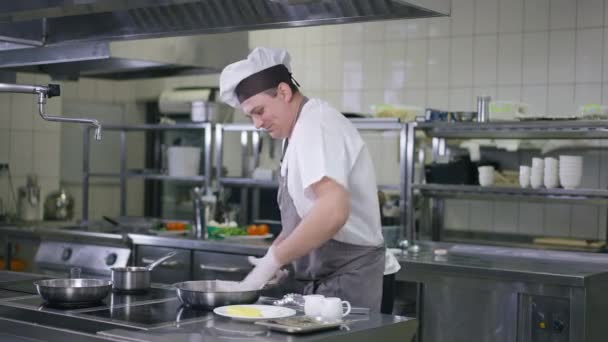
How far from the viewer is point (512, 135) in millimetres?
5266

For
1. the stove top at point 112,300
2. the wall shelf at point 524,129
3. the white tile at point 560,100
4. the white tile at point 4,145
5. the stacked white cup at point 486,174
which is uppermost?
the white tile at point 560,100

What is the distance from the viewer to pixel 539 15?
238 inches

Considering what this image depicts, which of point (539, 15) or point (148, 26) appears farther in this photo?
point (539, 15)

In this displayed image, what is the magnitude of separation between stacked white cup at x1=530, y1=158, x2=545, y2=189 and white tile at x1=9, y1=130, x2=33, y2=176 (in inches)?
160

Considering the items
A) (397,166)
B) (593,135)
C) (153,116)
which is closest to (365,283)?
(593,135)

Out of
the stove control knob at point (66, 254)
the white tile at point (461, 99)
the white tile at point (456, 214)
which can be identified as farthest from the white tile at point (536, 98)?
the stove control knob at point (66, 254)

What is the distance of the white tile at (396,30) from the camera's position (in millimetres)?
6660

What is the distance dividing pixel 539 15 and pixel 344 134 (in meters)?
3.55

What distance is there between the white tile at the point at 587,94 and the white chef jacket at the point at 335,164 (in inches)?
125

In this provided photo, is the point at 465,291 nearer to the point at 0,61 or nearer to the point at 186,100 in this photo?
the point at 0,61

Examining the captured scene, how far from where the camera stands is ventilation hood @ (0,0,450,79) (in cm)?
293

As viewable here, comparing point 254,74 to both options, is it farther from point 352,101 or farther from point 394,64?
point 352,101

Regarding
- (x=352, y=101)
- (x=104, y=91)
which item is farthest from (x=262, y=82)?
(x=104, y=91)

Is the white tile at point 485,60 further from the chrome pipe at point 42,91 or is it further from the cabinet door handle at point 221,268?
the chrome pipe at point 42,91
